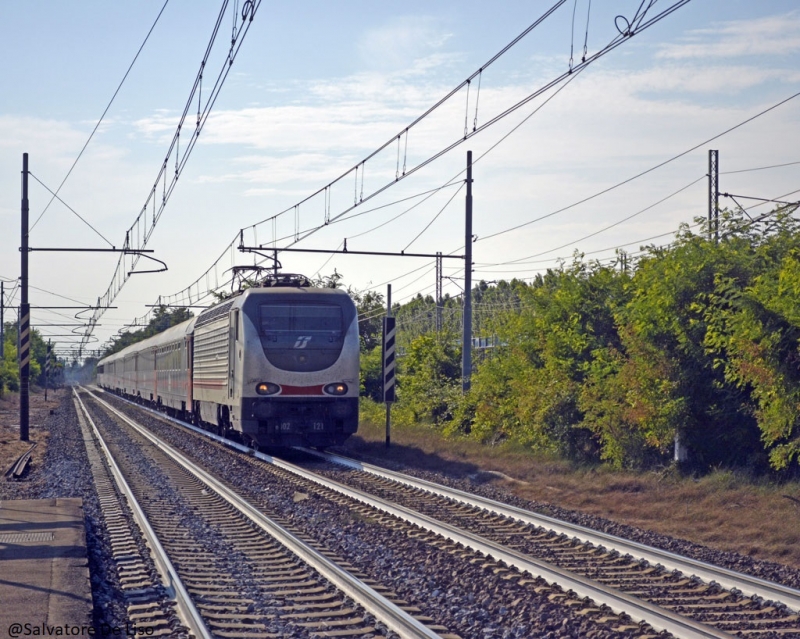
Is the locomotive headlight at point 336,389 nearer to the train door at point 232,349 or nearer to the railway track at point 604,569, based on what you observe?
the train door at point 232,349

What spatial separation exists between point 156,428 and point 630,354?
64.7ft

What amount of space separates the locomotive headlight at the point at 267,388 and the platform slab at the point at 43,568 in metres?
7.03

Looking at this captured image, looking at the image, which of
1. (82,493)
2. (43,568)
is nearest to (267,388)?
(82,493)

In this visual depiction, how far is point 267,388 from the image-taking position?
762 inches

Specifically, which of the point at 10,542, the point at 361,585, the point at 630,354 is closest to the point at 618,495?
the point at 630,354

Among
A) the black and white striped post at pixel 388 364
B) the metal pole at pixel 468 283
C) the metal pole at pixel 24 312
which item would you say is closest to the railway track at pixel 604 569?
the black and white striped post at pixel 388 364

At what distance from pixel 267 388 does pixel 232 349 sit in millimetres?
1703

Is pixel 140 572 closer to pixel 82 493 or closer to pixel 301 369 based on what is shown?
pixel 82 493

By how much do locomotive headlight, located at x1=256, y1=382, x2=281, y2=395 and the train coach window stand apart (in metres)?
1.04

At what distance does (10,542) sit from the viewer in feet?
32.2

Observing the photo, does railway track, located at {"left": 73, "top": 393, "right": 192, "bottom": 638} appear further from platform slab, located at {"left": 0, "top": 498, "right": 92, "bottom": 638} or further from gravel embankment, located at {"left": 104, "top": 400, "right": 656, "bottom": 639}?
gravel embankment, located at {"left": 104, "top": 400, "right": 656, "bottom": 639}

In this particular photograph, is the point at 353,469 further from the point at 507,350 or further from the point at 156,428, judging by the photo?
the point at 156,428

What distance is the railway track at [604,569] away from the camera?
22.6 ft

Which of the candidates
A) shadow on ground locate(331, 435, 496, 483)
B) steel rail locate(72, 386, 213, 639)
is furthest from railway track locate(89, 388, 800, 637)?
shadow on ground locate(331, 435, 496, 483)
